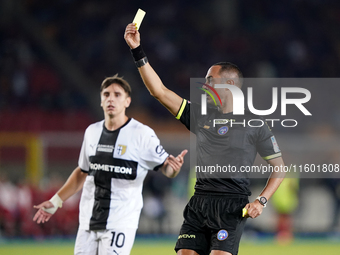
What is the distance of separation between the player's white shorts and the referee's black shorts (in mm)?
989

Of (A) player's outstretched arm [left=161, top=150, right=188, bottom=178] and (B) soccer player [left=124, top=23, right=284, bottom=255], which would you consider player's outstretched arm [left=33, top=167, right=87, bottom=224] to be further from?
(B) soccer player [left=124, top=23, right=284, bottom=255]

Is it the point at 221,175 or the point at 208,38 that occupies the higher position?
the point at 208,38

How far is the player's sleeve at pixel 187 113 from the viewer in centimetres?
Answer: 476

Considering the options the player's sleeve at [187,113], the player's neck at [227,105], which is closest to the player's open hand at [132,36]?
the player's sleeve at [187,113]

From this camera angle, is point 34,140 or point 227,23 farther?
point 227,23

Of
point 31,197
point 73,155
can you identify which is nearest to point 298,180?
point 73,155

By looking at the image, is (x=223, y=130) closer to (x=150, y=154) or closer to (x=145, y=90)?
(x=150, y=154)

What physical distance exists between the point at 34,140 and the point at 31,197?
1.85 meters

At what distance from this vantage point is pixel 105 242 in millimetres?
5379

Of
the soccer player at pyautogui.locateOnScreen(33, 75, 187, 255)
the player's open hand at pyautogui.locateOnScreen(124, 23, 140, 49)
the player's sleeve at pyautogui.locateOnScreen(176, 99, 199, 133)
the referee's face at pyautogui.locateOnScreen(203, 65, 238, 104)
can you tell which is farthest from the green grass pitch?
the player's open hand at pyautogui.locateOnScreen(124, 23, 140, 49)

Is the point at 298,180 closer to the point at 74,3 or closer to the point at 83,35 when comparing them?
the point at 83,35

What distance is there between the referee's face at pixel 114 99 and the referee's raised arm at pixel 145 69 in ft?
3.93

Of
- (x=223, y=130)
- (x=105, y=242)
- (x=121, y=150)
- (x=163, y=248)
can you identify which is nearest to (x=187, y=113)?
(x=223, y=130)

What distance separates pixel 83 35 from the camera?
69.4ft
